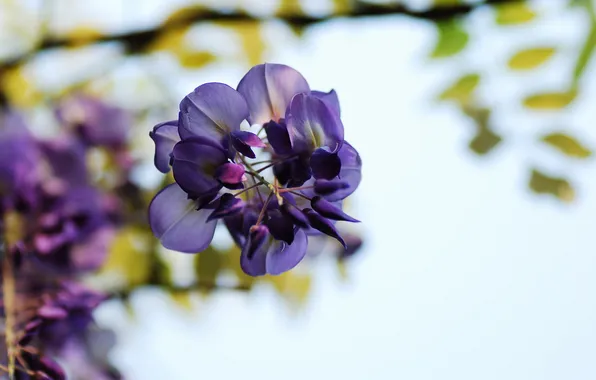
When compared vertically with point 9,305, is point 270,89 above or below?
above

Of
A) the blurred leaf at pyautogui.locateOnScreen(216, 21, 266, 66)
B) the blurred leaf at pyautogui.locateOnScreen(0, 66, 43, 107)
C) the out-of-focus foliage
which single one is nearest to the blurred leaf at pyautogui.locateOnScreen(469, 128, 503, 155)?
the out-of-focus foliage

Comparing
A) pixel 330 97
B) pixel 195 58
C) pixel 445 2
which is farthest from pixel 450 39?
pixel 330 97

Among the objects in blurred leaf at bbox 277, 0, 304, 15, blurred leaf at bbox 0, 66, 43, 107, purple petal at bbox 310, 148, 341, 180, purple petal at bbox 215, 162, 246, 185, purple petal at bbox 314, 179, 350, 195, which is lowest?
purple petal at bbox 215, 162, 246, 185

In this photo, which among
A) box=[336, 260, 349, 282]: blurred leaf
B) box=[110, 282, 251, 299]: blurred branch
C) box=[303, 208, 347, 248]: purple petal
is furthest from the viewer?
box=[336, 260, 349, 282]: blurred leaf

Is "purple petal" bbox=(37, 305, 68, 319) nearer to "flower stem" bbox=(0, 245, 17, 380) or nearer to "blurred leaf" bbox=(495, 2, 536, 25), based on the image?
"flower stem" bbox=(0, 245, 17, 380)

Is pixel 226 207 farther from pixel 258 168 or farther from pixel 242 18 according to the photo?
pixel 242 18

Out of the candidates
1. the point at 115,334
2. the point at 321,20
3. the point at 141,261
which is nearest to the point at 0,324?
the point at 115,334
